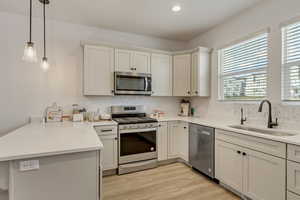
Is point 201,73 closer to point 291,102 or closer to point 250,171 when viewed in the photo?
point 291,102

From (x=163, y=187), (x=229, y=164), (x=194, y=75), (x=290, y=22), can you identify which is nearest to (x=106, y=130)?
(x=163, y=187)

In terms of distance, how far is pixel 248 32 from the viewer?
8.68ft

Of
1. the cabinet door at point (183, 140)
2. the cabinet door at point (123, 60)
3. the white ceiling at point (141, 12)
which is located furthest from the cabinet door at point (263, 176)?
the cabinet door at point (123, 60)

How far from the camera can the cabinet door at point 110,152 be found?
8.90ft

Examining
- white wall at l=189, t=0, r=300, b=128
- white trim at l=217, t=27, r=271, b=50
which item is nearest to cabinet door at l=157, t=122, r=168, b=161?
white wall at l=189, t=0, r=300, b=128

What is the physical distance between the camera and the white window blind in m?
2.08

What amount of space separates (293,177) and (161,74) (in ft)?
8.73

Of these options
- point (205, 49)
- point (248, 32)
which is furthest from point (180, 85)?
point (248, 32)

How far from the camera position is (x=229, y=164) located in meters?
2.27

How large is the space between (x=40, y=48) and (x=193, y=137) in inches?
126

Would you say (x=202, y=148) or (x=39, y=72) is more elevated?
(x=39, y=72)

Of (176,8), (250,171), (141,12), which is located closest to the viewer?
(250,171)

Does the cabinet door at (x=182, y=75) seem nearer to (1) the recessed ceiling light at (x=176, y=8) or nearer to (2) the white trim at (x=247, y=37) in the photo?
(2) the white trim at (x=247, y=37)

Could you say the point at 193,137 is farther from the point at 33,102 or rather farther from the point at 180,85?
the point at 33,102
